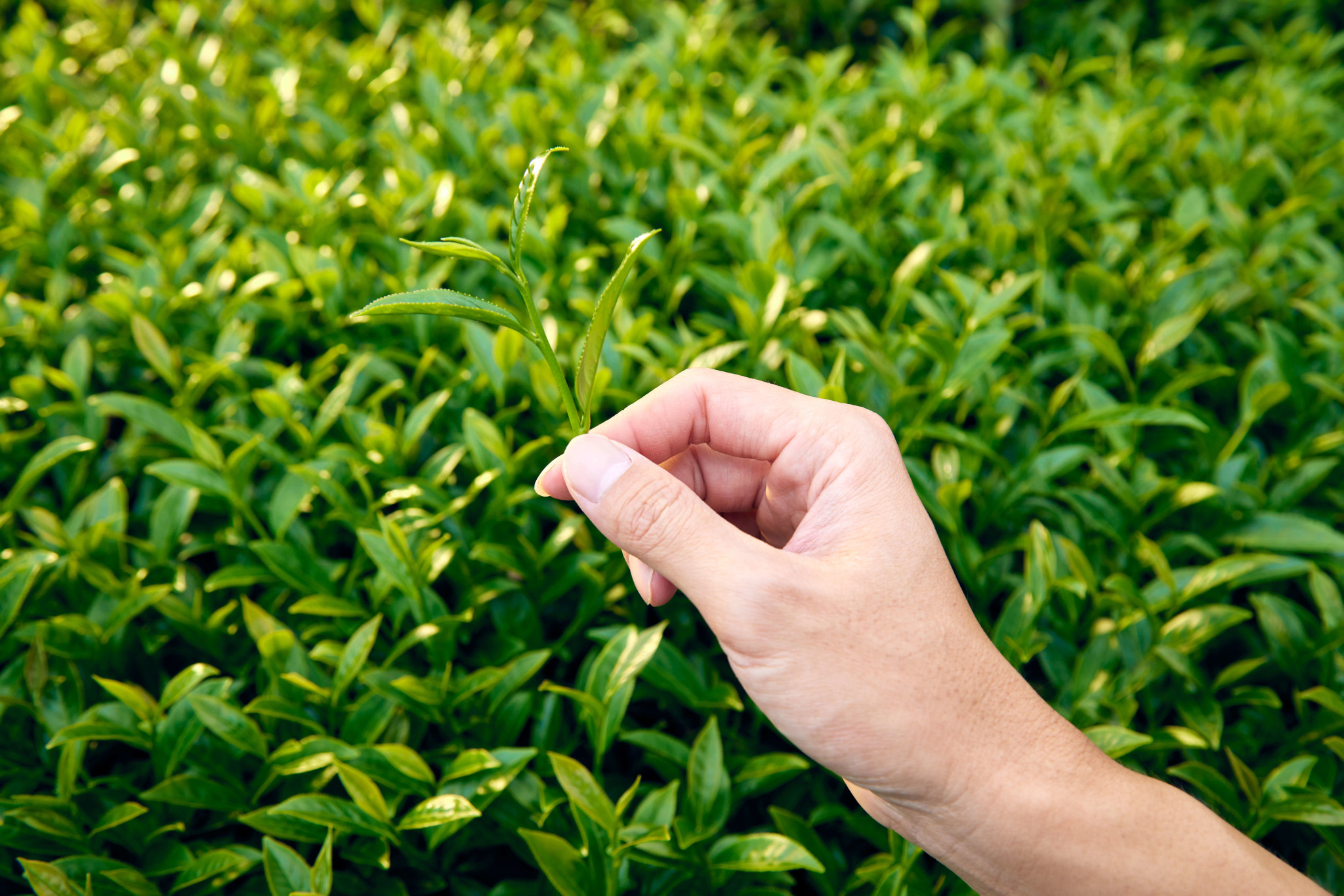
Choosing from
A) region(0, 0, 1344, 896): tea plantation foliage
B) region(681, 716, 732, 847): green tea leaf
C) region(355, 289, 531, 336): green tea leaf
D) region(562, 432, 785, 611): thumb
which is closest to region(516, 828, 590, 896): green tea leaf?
region(0, 0, 1344, 896): tea plantation foliage

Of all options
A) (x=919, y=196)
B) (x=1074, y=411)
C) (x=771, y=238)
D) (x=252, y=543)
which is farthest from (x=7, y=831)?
(x=919, y=196)

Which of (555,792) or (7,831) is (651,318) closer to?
(555,792)

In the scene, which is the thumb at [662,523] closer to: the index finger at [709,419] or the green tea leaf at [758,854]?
the index finger at [709,419]

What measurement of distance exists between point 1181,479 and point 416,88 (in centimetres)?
291

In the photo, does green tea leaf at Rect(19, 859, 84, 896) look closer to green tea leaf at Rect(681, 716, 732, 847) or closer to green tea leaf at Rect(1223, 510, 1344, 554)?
green tea leaf at Rect(681, 716, 732, 847)

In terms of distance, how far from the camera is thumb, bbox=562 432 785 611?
1184 mm

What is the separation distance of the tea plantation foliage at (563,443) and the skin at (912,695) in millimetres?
207

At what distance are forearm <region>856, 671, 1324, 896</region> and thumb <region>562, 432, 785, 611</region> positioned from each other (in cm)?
47

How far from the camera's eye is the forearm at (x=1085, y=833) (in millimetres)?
1216

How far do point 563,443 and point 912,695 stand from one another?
97 centimetres

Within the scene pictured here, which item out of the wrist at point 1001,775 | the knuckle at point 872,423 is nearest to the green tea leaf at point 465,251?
the knuckle at point 872,423

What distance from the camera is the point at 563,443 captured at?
6.18 ft

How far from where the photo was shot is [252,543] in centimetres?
166

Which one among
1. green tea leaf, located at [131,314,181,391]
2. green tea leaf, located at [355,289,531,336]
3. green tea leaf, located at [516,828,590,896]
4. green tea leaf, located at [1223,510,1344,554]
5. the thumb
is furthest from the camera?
green tea leaf, located at [131,314,181,391]
